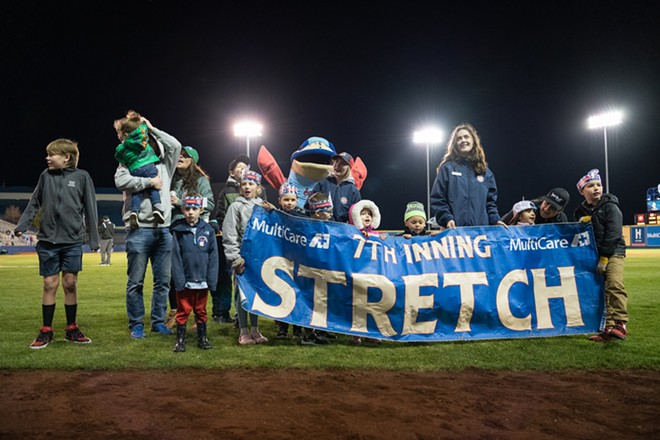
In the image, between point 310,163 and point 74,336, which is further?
point 310,163

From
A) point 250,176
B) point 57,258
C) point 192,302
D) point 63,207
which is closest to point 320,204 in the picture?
point 250,176

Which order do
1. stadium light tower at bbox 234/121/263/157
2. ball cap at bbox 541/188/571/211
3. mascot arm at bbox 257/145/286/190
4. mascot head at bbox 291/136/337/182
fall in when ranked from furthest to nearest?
stadium light tower at bbox 234/121/263/157 → mascot arm at bbox 257/145/286/190 → mascot head at bbox 291/136/337/182 → ball cap at bbox 541/188/571/211

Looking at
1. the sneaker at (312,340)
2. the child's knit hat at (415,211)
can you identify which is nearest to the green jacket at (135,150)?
the sneaker at (312,340)

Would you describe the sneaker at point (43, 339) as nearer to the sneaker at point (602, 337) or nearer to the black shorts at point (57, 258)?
the black shorts at point (57, 258)

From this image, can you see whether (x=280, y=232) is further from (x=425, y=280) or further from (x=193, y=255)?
(x=425, y=280)

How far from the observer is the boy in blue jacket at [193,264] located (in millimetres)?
4590

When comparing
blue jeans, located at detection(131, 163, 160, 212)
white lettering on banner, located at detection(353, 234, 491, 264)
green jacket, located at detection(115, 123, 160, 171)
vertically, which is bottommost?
white lettering on banner, located at detection(353, 234, 491, 264)

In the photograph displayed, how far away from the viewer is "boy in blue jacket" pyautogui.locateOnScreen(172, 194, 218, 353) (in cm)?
459

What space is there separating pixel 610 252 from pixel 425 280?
2.12 metres

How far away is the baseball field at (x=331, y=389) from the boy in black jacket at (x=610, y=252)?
0.93 ft

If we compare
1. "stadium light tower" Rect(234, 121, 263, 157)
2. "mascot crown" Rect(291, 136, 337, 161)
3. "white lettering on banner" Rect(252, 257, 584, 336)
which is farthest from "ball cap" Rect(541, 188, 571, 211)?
"stadium light tower" Rect(234, 121, 263, 157)

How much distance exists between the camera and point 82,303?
7.80 metres

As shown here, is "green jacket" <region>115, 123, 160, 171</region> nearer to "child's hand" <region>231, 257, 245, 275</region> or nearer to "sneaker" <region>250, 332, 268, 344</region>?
"child's hand" <region>231, 257, 245, 275</region>

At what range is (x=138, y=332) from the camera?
5070 millimetres
